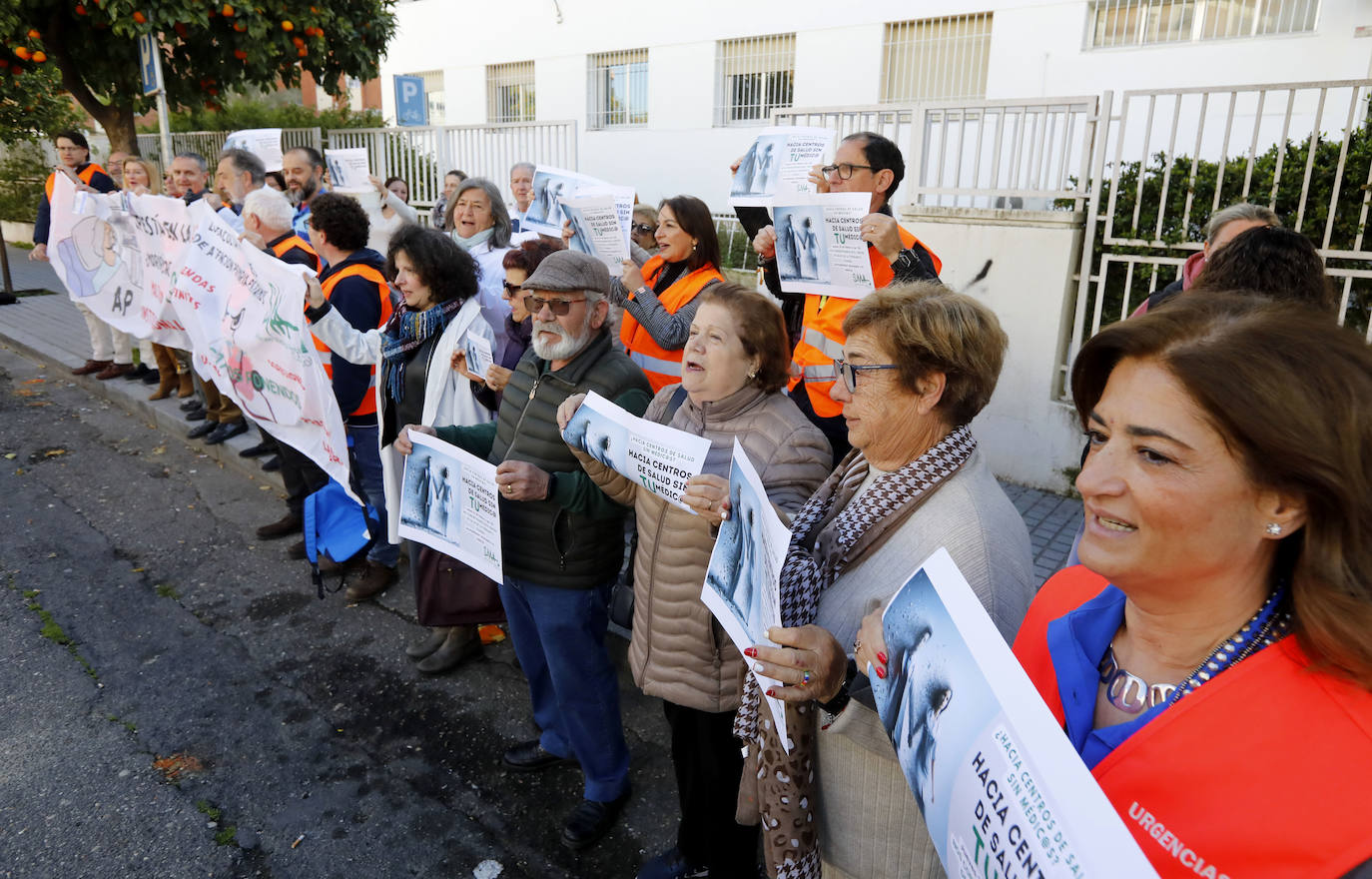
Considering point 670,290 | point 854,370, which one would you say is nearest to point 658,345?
point 670,290

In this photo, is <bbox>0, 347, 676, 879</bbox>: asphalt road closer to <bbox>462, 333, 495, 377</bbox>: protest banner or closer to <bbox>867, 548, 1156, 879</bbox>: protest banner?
<bbox>462, 333, 495, 377</bbox>: protest banner

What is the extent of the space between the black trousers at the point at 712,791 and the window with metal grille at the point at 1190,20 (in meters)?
12.0

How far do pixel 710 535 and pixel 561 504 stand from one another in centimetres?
64

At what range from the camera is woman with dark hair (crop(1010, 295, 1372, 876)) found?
104cm

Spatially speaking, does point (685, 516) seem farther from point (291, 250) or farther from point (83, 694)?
point (291, 250)

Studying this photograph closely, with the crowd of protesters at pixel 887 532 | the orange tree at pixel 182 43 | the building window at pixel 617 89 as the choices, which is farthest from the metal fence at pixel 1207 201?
the building window at pixel 617 89

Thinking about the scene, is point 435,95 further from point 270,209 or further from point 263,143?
point 270,209

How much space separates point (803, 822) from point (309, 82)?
29.6 meters

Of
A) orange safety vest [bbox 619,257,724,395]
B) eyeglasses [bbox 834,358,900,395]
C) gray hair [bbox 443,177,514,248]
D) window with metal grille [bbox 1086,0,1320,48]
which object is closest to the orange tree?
gray hair [bbox 443,177,514,248]

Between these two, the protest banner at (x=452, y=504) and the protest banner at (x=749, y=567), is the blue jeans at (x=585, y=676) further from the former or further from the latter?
the protest banner at (x=749, y=567)

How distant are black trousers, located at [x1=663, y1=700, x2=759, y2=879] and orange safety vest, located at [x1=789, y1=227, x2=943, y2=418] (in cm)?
144

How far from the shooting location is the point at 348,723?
3633 mm

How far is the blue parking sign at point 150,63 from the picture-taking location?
814 cm

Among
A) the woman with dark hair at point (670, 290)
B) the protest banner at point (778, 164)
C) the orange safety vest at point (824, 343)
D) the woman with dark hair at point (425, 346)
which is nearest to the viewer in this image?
the orange safety vest at point (824, 343)
